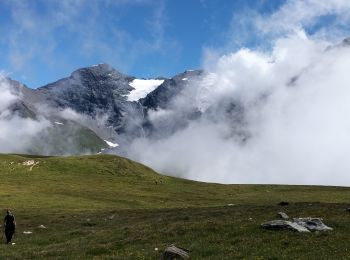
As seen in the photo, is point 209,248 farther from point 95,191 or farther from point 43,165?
point 43,165

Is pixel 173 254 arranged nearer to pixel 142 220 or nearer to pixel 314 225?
pixel 314 225

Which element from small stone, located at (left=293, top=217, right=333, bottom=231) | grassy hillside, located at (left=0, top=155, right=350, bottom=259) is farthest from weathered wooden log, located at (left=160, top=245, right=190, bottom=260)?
small stone, located at (left=293, top=217, right=333, bottom=231)

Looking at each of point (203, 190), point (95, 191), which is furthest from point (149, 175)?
point (95, 191)

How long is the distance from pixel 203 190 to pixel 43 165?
51.2m

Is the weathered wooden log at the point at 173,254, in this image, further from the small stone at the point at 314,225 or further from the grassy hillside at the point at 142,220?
the small stone at the point at 314,225

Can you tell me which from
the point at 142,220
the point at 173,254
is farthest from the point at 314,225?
the point at 142,220

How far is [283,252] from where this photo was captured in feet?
98.3

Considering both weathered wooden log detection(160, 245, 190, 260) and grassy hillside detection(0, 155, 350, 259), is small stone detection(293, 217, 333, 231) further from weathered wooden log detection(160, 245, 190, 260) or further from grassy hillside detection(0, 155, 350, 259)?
weathered wooden log detection(160, 245, 190, 260)

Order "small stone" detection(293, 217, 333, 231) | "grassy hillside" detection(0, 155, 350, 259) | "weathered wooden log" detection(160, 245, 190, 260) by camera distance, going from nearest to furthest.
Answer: "weathered wooden log" detection(160, 245, 190, 260) < "grassy hillside" detection(0, 155, 350, 259) < "small stone" detection(293, 217, 333, 231)

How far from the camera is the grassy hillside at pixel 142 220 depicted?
32750mm

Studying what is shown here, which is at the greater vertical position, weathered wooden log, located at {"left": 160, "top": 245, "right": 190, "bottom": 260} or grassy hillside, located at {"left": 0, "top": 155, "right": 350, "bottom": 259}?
grassy hillside, located at {"left": 0, "top": 155, "right": 350, "bottom": 259}

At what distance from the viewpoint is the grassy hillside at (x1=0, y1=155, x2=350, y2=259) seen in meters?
32.8

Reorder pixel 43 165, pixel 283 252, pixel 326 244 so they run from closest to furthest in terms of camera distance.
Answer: pixel 283 252, pixel 326 244, pixel 43 165

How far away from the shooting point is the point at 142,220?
5894cm
